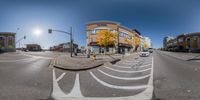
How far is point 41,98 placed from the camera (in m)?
6.32

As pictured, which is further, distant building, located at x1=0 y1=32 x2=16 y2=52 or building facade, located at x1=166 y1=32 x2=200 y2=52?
distant building, located at x1=0 y1=32 x2=16 y2=52

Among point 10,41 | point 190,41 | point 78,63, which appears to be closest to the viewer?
point 78,63

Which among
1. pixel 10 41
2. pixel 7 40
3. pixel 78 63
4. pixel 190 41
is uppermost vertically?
pixel 7 40

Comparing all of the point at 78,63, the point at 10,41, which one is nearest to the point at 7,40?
the point at 10,41

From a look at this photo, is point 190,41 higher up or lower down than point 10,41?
lower down

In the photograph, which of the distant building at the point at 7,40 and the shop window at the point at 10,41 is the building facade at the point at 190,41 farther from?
the shop window at the point at 10,41

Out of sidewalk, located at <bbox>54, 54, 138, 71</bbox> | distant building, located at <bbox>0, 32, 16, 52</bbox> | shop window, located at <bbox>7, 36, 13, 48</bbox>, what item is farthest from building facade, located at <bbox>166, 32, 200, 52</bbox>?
shop window, located at <bbox>7, 36, 13, 48</bbox>

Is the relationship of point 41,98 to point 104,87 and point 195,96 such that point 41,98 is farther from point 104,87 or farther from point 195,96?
point 195,96

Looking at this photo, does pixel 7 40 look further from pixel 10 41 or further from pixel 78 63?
pixel 78 63

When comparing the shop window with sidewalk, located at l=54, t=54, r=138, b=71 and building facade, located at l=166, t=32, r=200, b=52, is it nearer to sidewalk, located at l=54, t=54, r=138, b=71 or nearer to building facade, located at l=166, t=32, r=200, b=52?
sidewalk, located at l=54, t=54, r=138, b=71

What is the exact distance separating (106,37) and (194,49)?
31415 mm

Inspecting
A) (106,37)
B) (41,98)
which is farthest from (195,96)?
(106,37)

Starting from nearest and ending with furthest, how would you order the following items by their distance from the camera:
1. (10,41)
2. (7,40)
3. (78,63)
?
1. (78,63)
2. (7,40)
3. (10,41)

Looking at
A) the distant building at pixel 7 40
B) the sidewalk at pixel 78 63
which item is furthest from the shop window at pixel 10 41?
the sidewalk at pixel 78 63
